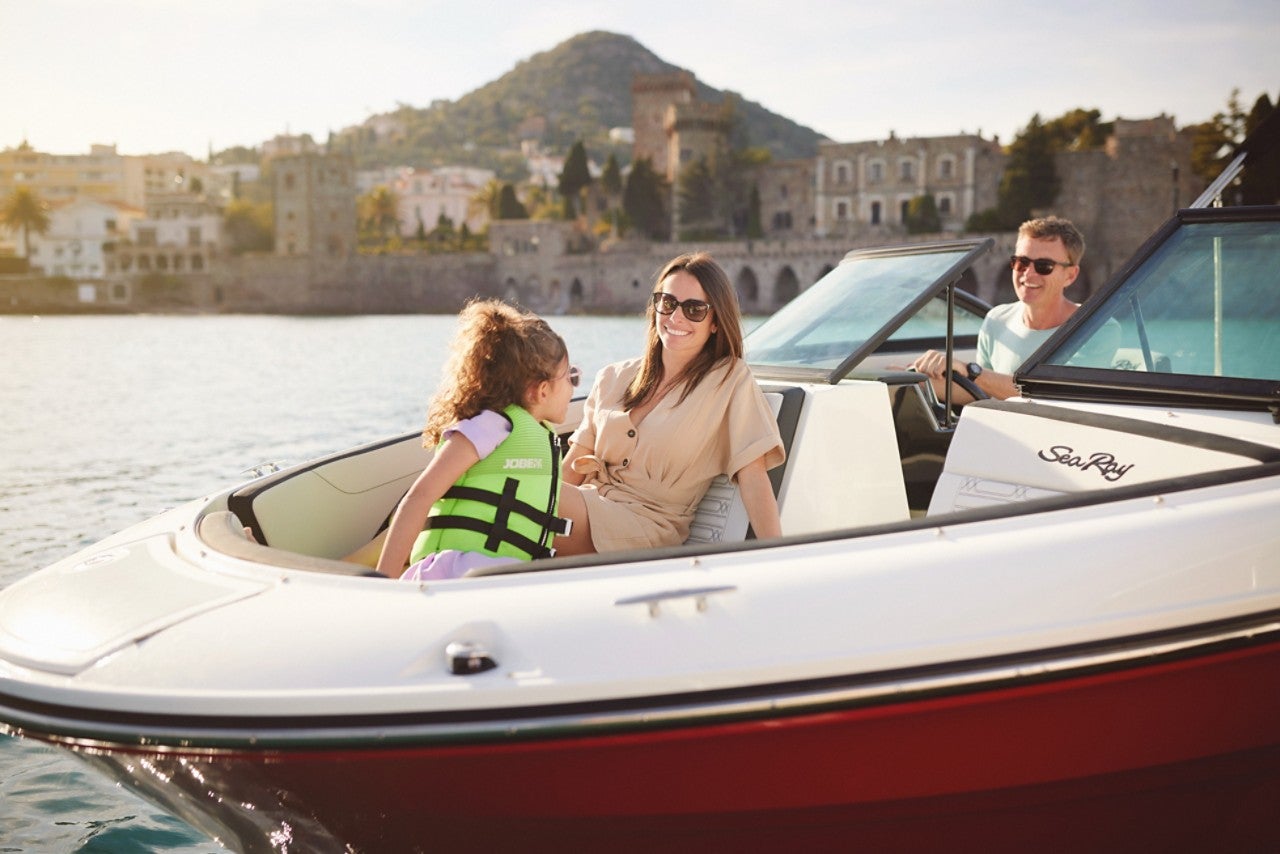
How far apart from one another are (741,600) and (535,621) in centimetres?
38

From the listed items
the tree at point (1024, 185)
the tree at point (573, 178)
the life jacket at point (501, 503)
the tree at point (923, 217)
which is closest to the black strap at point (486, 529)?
the life jacket at point (501, 503)

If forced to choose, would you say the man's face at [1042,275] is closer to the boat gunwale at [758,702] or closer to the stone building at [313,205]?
the boat gunwale at [758,702]

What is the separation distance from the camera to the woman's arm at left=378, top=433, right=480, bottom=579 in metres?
2.68

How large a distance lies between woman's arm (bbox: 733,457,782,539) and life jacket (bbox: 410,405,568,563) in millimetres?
498

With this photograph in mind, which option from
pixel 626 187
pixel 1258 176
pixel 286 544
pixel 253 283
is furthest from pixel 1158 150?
pixel 286 544

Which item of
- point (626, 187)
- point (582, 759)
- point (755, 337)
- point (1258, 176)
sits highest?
point (626, 187)

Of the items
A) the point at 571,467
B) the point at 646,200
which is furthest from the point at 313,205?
the point at 571,467

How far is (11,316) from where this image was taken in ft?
236

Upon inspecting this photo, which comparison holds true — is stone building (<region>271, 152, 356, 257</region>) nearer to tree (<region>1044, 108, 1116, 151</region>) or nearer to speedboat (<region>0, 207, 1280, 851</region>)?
tree (<region>1044, 108, 1116, 151</region>)

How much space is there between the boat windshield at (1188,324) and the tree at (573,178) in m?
69.5

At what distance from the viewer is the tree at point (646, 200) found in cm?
6704

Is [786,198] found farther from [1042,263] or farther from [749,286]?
[1042,263]

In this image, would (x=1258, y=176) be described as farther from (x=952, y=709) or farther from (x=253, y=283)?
(x=253, y=283)

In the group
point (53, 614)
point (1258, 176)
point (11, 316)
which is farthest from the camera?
point (11, 316)
